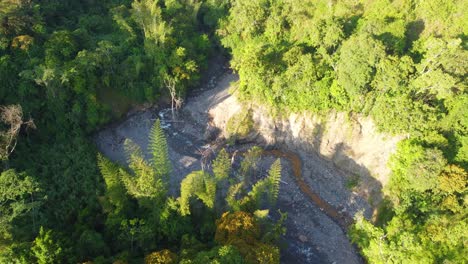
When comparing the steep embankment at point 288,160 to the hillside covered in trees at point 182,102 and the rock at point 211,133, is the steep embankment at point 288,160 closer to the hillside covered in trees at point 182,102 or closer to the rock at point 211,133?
the rock at point 211,133

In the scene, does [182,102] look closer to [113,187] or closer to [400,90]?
[113,187]

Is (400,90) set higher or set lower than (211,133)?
higher

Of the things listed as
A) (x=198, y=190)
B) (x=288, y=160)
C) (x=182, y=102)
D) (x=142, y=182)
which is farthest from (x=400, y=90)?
(x=182, y=102)

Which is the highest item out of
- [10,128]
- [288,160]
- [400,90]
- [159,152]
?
[10,128]

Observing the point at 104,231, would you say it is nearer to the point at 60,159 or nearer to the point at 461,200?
the point at 60,159

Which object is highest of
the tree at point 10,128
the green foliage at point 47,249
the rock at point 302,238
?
the tree at point 10,128

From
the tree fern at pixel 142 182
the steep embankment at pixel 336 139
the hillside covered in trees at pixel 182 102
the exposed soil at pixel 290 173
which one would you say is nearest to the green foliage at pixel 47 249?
Answer: the hillside covered in trees at pixel 182 102
